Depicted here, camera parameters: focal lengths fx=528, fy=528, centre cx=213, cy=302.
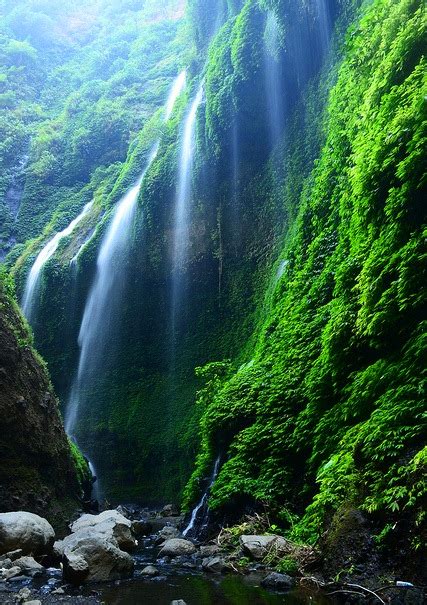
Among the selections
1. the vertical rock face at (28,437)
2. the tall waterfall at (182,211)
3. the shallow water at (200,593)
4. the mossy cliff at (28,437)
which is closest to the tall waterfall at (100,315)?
the tall waterfall at (182,211)

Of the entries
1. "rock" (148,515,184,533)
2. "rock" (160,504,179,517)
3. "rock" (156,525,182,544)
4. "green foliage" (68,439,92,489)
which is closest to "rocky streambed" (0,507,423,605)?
"rock" (156,525,182,544)

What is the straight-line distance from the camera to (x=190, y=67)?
26.3 meters

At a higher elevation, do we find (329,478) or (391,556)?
(329,478)

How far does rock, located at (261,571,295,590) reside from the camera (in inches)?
218

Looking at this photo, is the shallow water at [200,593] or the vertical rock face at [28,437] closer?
the shallow water at [200,593]

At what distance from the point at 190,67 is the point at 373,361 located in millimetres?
23271

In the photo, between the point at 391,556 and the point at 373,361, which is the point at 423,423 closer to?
the point at 391,556

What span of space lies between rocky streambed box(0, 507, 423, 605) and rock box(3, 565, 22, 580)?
0.01 metres

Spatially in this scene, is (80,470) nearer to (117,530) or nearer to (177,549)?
(117,530)

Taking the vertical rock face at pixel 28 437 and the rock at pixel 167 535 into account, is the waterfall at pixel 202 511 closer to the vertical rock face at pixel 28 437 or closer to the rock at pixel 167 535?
the rock at pixel 167 535

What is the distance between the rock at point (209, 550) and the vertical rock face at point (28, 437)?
3343 millimetres

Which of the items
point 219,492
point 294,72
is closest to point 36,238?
point 294,72

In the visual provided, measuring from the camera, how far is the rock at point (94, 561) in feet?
20.4

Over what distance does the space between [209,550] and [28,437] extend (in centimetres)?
470
